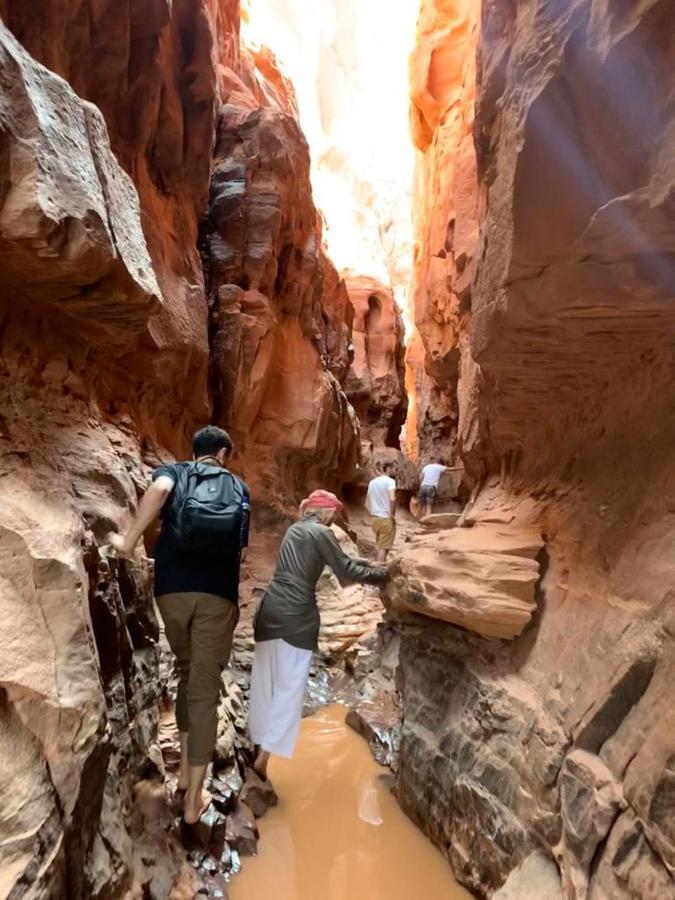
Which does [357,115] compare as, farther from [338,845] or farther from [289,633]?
[338,845]

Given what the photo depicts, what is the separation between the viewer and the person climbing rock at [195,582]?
3094mm

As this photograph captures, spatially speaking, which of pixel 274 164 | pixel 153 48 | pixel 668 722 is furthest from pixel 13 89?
pixel 274 164

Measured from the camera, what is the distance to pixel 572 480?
371cm

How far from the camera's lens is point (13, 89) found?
2316mm

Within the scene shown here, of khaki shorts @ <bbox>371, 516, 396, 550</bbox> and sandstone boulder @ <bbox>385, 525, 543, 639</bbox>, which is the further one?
khaki shorts @ <bbox>371, 516, 396, 550</bbox>

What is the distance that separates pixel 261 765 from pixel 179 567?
2.10 m

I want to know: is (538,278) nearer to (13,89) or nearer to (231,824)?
(13,89)

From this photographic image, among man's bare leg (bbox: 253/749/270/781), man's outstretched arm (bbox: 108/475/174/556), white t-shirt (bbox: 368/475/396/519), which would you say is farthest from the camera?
white t-shirt (bbox: 368/475/396/519)

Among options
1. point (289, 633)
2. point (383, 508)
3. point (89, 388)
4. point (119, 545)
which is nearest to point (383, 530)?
point (383, 508)

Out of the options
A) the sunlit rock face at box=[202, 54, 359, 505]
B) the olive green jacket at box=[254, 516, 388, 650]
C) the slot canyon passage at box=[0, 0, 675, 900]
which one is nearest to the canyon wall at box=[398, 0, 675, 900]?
the slot canyon passage at box=[0, 0, 675, 900]

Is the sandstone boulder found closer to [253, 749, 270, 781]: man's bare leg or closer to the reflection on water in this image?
the reflection on water

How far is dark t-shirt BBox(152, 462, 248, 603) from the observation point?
3145 mm

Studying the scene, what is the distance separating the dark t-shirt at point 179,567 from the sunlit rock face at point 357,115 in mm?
28770

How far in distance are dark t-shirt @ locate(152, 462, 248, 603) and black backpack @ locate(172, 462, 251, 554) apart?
0.14 feet
